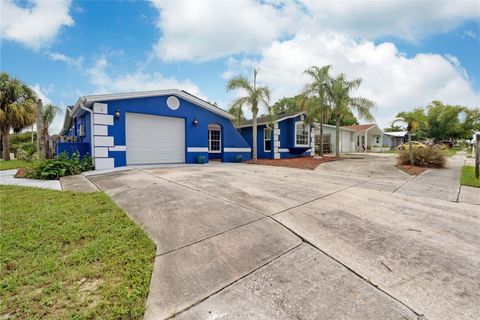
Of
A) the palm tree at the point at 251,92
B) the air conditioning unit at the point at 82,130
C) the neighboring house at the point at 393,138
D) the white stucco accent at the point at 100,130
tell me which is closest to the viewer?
the white stucco accent at the point at 100,130

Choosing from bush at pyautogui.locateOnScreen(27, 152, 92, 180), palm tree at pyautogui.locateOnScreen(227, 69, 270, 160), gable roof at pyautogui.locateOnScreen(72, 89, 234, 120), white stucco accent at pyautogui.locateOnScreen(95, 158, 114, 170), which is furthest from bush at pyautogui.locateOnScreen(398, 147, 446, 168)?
bush at pyautogui.locateOnScreen(27, 152, 92, 180)

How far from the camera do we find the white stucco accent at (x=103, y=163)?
9.41m

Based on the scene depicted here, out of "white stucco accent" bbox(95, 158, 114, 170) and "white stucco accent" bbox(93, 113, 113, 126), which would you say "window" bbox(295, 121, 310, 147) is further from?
"white stucco accent" bbox(95, 158, 114, 170)

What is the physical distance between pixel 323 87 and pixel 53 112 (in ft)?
102

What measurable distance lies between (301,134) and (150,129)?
1076cm

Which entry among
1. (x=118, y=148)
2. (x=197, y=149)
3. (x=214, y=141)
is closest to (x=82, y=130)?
(x=118, y=148)

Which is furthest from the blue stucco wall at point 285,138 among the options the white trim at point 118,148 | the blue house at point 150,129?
the white trim at point 118,148

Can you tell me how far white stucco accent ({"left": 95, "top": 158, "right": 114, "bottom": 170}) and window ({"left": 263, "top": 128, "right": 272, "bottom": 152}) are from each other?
32.4 ft

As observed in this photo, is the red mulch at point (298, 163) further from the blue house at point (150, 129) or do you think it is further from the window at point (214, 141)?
the window at point (214, 141)

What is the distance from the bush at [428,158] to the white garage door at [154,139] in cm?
1118

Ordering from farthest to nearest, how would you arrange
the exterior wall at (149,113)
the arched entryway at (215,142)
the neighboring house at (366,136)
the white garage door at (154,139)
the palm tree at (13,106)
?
the neighboring house at (366,136) < the palm tree at (13,106) < the arched entryway at (215,142) < the white garage door at (154,139) < the exterior wall at (149,113)

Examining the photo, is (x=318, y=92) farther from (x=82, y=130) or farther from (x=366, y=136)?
(x=366, y=136)

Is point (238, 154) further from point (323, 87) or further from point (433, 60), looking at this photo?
point (433, 60)

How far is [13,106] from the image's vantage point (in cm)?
1611
